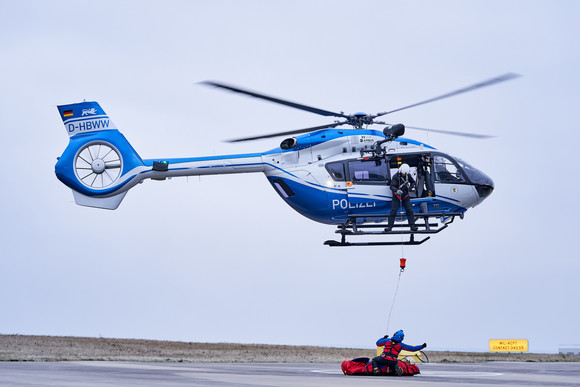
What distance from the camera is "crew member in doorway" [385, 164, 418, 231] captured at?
2736cm

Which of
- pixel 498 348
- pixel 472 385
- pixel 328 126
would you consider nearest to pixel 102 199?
pixel 328 126

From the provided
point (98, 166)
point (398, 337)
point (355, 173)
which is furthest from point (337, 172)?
point (98, 166)

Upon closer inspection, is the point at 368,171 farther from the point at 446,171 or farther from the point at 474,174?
the point at 474,174

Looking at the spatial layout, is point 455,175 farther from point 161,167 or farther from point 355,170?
point 161,167

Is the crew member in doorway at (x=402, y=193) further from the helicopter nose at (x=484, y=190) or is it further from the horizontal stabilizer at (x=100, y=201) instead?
the horizontal stabilizer at (x=100, y=201)

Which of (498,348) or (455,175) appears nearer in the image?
(455,175)

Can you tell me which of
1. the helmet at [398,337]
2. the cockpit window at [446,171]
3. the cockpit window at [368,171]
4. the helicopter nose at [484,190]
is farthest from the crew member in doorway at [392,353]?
the helicopter nose at [484,190]

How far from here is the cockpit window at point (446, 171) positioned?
28.0 meters

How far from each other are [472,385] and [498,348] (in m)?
44.4

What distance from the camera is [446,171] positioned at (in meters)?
28.1

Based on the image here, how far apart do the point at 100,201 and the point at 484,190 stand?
51.4 feet

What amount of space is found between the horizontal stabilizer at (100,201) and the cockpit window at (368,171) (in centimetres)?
977

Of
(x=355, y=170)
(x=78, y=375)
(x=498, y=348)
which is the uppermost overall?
(x=355, y=170)

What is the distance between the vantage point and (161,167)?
30062mm
